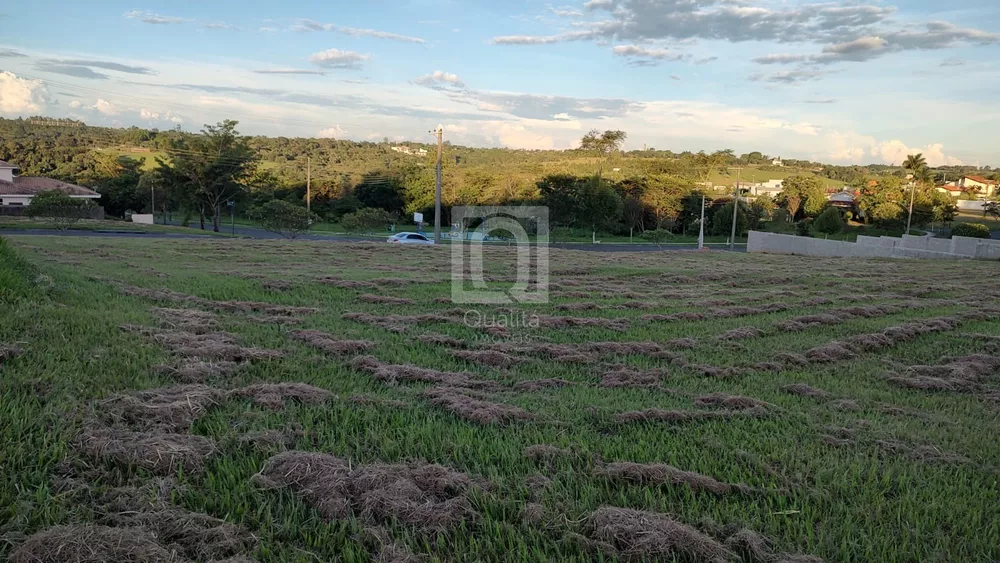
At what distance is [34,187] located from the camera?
41656 millimetres

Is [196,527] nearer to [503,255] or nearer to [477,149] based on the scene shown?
[503,255]

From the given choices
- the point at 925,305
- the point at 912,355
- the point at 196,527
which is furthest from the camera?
the point at 925,305

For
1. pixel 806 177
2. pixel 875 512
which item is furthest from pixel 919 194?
pixel 875 512

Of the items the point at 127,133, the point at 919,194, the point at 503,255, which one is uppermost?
the point at 127,133

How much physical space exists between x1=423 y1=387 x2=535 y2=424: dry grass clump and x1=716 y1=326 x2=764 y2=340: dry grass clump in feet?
11.3

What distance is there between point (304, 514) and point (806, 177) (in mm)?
59764

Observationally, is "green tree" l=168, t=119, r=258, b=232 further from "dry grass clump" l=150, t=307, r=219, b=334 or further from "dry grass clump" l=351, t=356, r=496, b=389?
"dry grass clump" l=351, t=356, r=496, b=389

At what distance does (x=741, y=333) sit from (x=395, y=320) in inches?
149

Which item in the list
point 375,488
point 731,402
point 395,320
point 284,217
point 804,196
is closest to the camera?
point 375,488

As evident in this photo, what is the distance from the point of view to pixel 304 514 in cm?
252

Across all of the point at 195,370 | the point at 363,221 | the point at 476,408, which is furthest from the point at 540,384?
the point at 363,221

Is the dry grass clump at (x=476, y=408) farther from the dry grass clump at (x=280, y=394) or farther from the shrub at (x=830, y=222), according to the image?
the shrub at (x=830, y=222)

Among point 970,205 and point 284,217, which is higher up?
point 970,205

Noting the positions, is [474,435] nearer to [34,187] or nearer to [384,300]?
[384,300]
